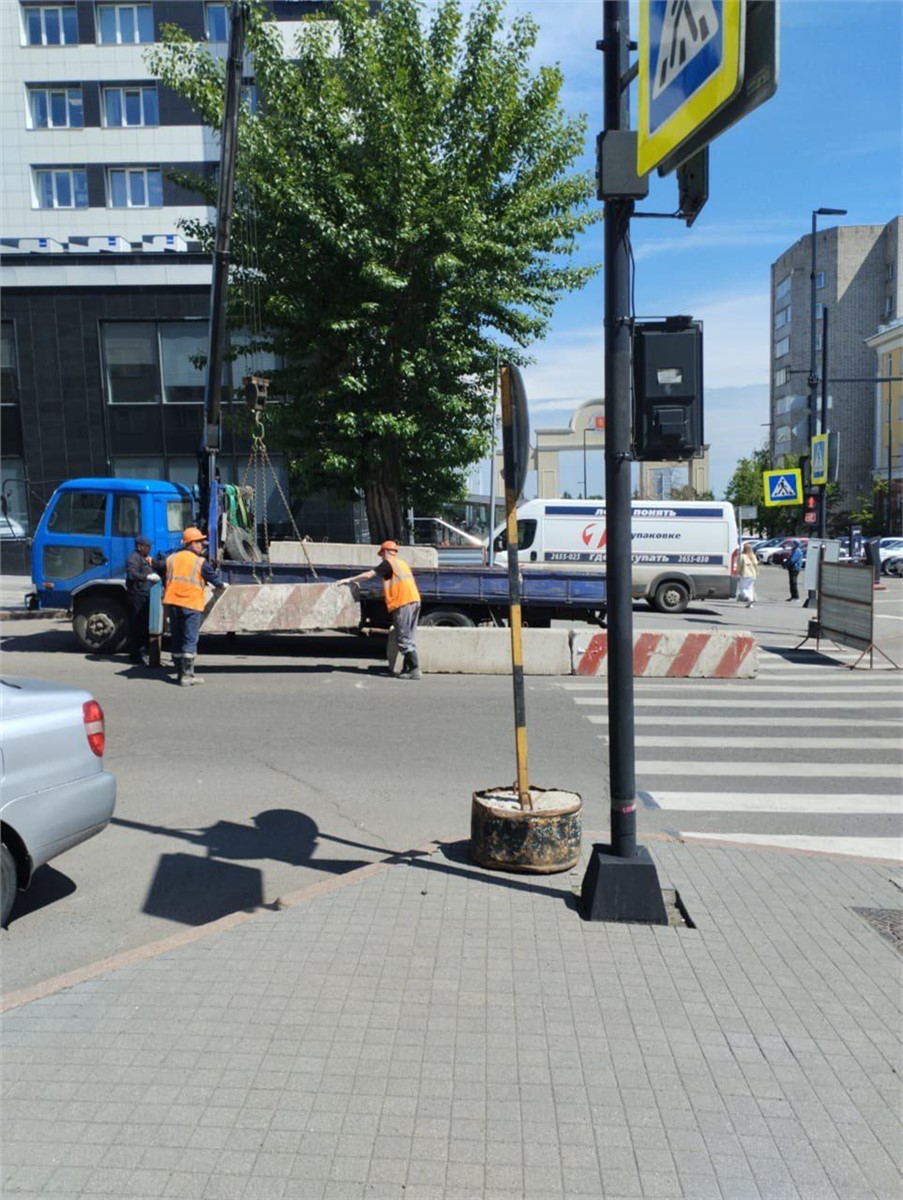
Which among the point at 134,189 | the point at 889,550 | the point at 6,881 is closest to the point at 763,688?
the point at 6,881

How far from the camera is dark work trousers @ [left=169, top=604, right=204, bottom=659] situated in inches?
464

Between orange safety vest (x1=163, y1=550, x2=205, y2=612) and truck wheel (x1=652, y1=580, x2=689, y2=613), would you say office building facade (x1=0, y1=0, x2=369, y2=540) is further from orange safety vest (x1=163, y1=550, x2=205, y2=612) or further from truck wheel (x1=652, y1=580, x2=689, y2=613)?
orange safety vest (x1=163, y1=550, x2=205, y2=612)

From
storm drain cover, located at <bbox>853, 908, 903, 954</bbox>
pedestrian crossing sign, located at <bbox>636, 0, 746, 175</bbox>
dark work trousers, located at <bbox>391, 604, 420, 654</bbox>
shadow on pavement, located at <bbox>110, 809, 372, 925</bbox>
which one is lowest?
storm drain cover, located at <bbox>853, 908, 903, 954</bbox>

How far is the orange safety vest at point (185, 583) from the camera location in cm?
1166

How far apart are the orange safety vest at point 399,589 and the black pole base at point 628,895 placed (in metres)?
7.65

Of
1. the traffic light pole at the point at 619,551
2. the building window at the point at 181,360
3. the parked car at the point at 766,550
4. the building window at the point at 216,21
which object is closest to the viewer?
the traffic light pole at the point at 619,551

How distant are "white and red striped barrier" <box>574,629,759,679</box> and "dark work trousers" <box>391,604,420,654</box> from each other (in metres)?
2.47

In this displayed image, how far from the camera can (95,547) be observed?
14062 mm

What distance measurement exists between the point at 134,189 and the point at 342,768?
31418mm

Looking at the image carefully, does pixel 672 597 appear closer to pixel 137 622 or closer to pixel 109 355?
pixel 137 622

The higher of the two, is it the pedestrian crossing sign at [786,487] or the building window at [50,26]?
the building window at [50,26]

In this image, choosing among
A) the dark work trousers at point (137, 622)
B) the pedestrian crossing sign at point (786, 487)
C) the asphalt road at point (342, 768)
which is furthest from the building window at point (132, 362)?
the pedestrian crossing sign at point (786, 487)

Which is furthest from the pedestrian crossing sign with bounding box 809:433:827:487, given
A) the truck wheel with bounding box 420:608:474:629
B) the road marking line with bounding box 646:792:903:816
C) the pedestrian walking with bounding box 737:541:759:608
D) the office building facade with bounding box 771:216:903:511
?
the office building facade with bounding box 771:216:903:511

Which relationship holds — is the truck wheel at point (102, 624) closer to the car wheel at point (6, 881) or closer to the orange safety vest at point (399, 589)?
the orange safety vest at point (399, 589)
